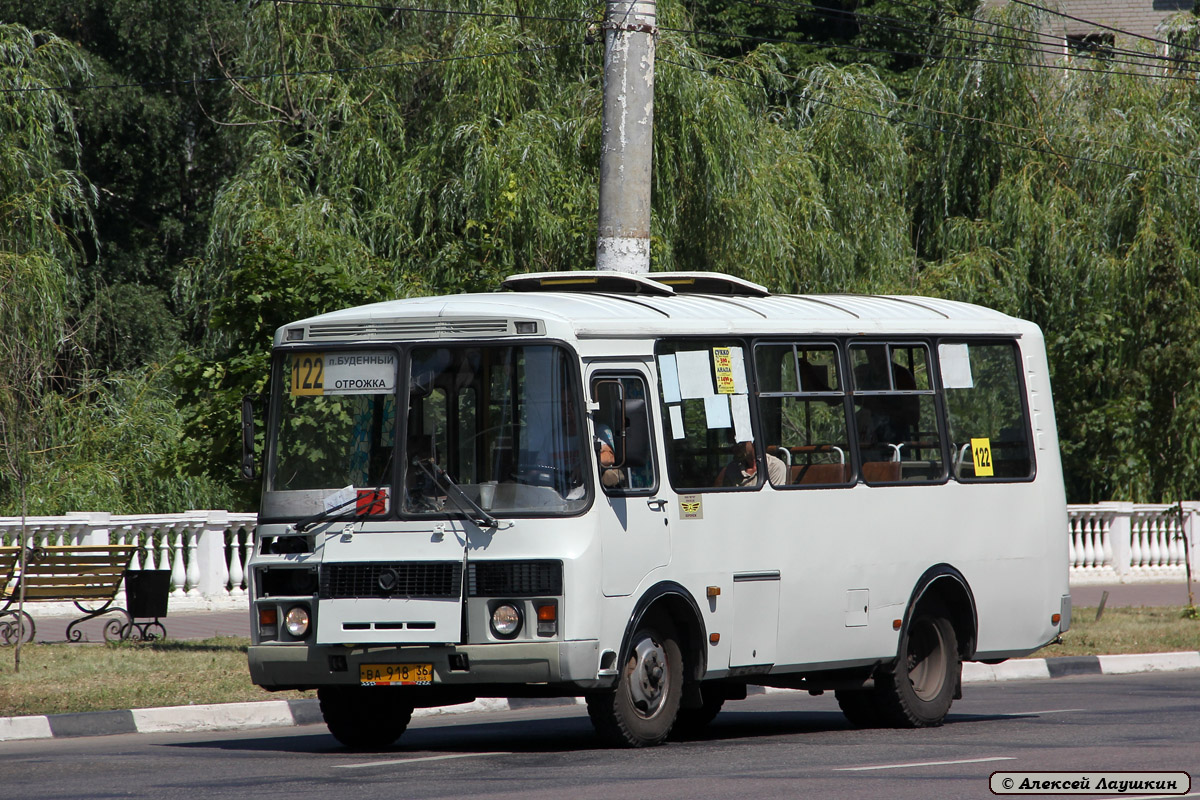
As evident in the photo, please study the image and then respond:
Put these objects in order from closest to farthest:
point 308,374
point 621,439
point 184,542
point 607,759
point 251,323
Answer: point 607,759 < point 621,439 < point 308,374 < point 251,323 < point 184,542

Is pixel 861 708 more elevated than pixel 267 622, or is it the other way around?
pixel 267 622

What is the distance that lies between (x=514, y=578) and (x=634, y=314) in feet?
6.23

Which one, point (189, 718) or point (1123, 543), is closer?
point (189, 718)

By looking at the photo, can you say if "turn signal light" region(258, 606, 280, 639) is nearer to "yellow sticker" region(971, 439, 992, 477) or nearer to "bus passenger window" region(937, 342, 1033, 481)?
"bus passenger window" region(937, 342, 1033, 481)

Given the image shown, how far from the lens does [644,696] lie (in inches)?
414

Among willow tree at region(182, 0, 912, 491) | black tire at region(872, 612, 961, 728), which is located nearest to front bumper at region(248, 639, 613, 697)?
black tire at region(872, 612, 961, 728)

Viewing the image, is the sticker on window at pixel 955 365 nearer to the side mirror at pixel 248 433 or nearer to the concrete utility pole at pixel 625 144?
the concrete utility pole at pixel 625 144

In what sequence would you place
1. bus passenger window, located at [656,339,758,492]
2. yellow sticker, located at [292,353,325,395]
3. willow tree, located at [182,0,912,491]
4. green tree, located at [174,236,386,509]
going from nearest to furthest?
yellow sticker, located at [292,353,325,395] < bus passenger window, located at [656,339,758,492] < green tree, located at [174,236,386,509] < willow tree, located at [182,0,912,491]

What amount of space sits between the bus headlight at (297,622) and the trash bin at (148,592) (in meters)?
6.40

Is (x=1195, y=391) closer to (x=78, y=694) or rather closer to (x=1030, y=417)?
(x=1030, y=417)

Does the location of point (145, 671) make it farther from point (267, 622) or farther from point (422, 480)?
point (422, 480)

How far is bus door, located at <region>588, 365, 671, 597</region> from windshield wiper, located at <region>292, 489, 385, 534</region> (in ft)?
4.34

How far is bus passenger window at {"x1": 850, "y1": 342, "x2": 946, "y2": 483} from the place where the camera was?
40.0ft

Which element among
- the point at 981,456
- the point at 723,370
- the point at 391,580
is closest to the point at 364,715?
the point at 391,580
